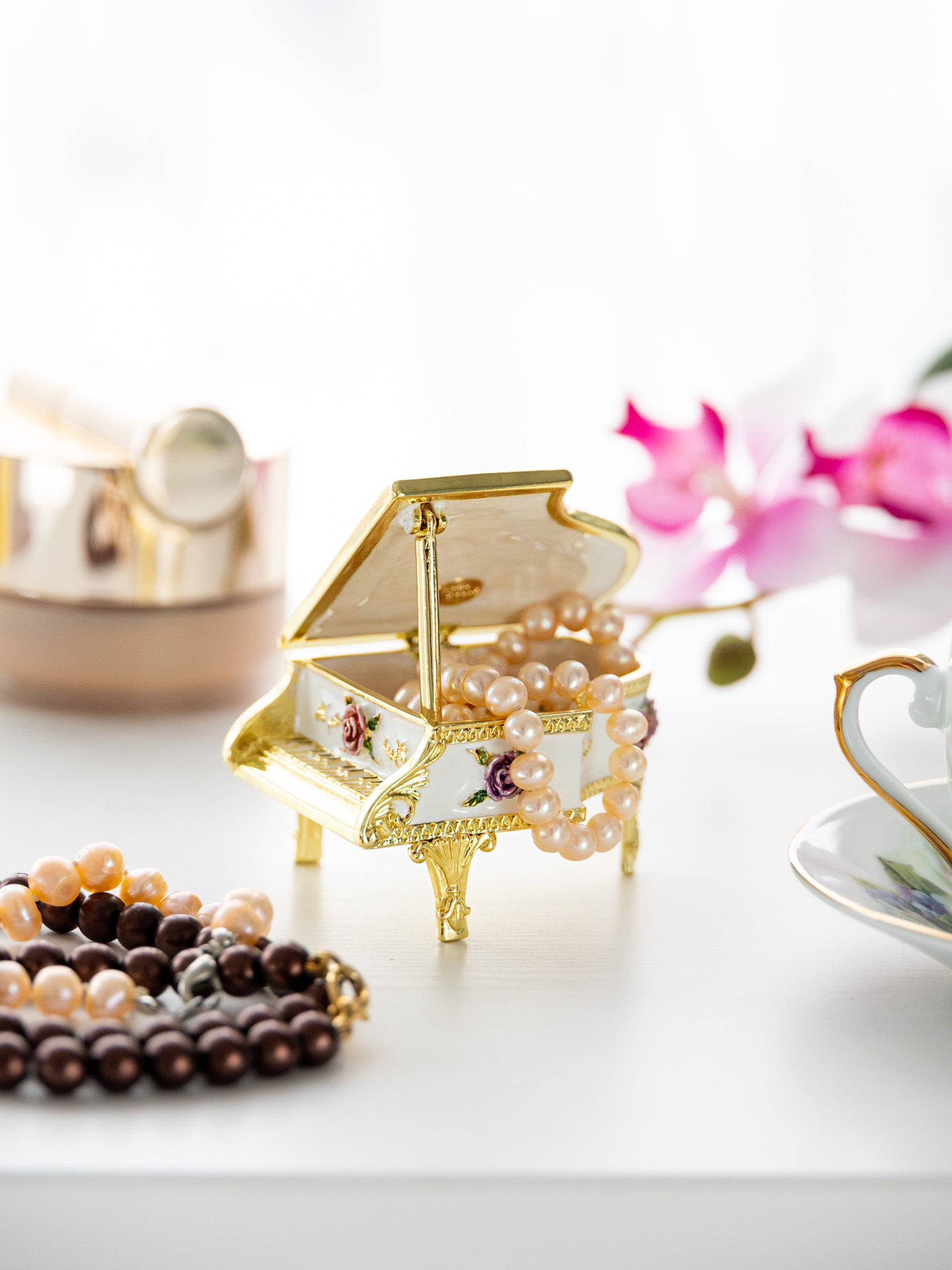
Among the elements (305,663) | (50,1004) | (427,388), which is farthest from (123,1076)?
(427,388)

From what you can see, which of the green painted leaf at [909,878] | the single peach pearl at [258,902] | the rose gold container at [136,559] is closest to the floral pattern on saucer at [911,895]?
the green painted leaf at [909,878]

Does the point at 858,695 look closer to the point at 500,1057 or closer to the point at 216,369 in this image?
the point at 500,1057

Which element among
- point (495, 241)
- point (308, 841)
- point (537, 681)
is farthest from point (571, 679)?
point (495, 241)

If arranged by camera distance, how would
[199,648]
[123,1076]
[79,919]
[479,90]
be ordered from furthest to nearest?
[479,90], [199,648], [79,919], [123,1076]

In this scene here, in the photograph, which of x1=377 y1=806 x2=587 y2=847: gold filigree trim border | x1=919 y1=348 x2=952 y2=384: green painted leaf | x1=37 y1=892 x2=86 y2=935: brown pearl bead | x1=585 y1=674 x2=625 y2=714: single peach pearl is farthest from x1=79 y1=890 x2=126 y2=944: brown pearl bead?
x1=919 y1=348 x2=952 y2=384: green painted leaf

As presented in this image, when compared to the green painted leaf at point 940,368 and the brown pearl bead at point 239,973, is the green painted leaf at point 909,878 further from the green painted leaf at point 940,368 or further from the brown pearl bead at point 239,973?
the green painted leaf at point 940,368

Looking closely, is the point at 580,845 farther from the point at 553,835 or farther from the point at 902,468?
the point at 902,468
